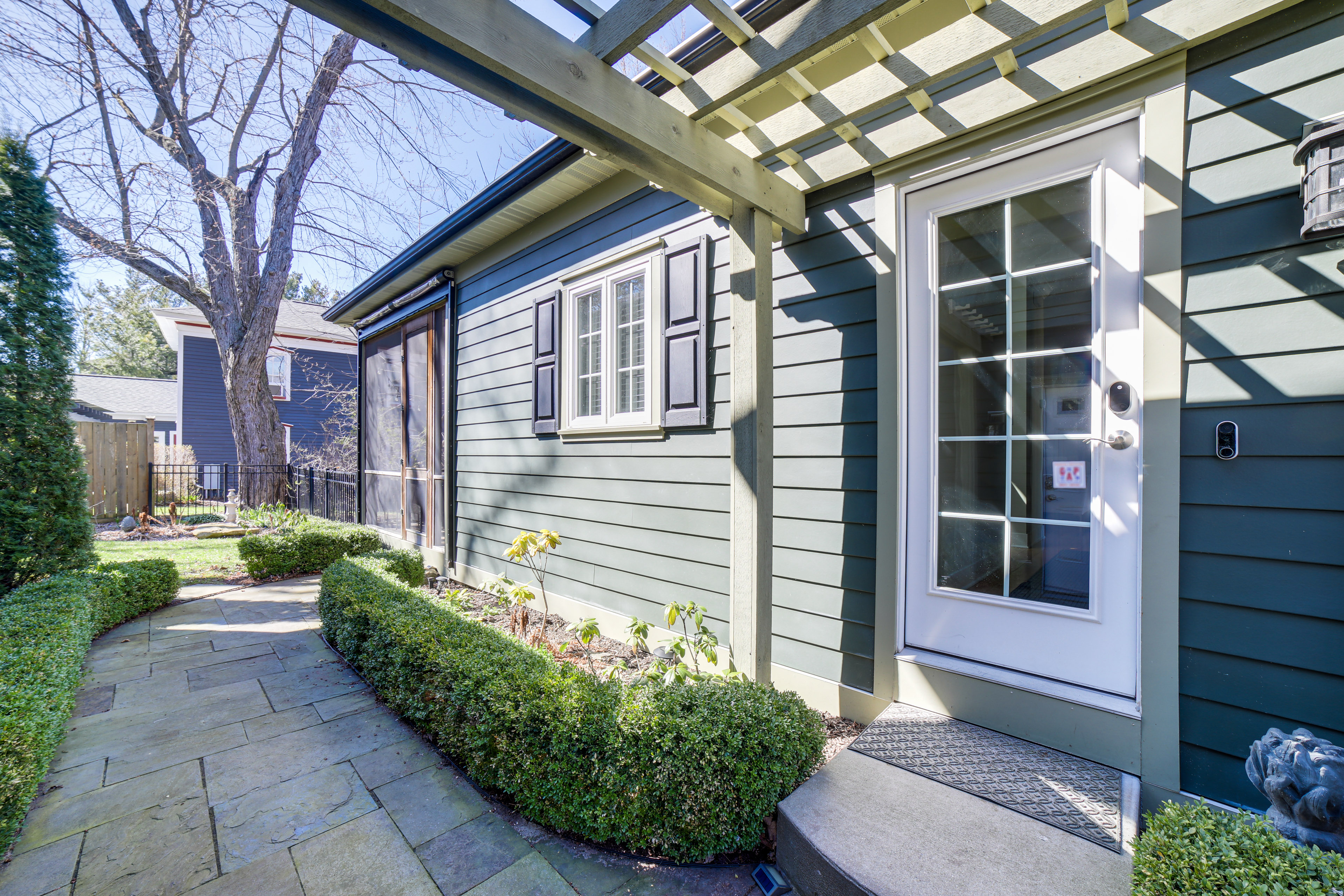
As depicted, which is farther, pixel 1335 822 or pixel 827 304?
pixel 827 304

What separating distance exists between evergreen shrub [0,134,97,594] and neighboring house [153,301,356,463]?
8.93 metres

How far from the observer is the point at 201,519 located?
955cm

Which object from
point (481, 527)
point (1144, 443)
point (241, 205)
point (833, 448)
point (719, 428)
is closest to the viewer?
point (1144, 443)

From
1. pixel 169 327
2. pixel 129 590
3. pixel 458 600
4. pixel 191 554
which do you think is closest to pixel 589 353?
pixel 458 600

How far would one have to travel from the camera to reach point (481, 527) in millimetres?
5410

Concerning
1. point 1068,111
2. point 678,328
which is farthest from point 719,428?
point 1068,111

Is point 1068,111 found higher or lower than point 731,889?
higher

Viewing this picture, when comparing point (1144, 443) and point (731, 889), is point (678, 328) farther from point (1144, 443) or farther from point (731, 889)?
point (731, 889)

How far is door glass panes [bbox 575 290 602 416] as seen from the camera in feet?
13.6

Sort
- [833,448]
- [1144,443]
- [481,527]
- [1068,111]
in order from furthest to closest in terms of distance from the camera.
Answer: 1. [481,527]
2. [833,448]
3. [1068,111]
4. [1144,443]

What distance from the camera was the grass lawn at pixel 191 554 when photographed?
601 centimetres

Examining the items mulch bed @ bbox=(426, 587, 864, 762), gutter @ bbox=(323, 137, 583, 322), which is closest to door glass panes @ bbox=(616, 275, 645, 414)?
gutter @ bbox=(323, 137, 583, 322)

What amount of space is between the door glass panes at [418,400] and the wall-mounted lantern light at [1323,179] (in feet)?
21.6

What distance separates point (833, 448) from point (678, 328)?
1263mm
